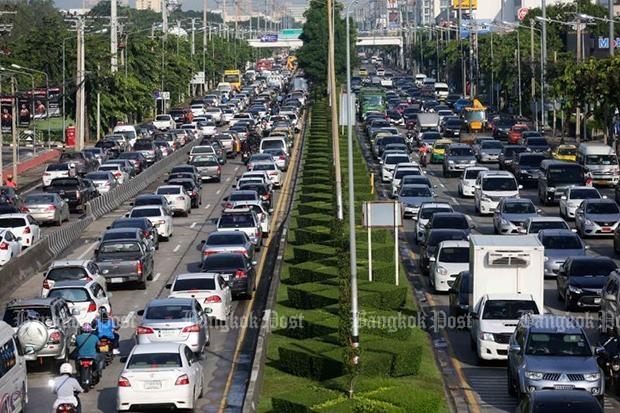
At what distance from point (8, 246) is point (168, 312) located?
1520 centimetres

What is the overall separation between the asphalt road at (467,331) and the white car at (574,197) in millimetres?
558

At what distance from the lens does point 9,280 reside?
143 feet

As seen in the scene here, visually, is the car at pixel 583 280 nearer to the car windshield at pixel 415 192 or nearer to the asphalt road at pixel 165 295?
the asphalt road at pixel 165 295

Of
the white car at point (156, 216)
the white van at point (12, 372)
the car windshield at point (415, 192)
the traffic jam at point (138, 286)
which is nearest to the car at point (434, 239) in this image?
the traffic jam at point (138, 286)

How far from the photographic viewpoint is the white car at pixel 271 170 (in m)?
68.1

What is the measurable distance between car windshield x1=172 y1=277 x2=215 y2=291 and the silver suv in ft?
30.2

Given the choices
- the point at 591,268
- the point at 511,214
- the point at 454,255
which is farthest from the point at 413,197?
the point at 591,268

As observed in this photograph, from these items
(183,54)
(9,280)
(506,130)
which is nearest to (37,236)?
(9,280)

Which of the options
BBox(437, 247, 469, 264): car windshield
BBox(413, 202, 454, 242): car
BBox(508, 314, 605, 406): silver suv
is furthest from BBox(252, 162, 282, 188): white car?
BBox(508, 314, 605, 406): silver suv

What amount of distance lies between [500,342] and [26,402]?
9087 millimetres

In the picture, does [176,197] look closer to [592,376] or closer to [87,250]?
[87,250]

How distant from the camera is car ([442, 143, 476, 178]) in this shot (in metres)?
74.3

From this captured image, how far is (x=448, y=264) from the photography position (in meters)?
40.8

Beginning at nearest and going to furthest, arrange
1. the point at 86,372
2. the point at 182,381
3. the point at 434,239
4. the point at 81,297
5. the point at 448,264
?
the point at 182,381, the point at 86,372, the point at 81,297, the point at 448,264, the point at 434,239
